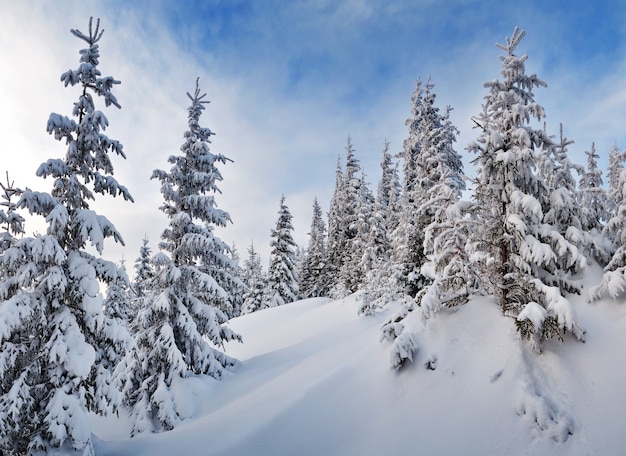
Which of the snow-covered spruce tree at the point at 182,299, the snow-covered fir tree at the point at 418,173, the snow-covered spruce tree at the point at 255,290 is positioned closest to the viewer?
the snow-covered spruce tree at the point at 182,299

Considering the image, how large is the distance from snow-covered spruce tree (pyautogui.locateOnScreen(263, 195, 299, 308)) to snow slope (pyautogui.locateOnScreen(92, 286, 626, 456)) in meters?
28.0

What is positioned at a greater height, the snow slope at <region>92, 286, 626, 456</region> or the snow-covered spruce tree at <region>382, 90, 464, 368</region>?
the snow-covered spruce tree at <region>382, 90, 464, 368</region>

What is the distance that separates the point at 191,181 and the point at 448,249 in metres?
10.9

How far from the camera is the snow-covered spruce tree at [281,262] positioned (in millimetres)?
40844

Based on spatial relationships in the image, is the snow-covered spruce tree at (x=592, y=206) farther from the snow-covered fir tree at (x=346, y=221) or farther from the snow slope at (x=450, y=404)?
the snow-covered fir tree at (x=346, y=221)

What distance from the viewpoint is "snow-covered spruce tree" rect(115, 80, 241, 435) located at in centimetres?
1389

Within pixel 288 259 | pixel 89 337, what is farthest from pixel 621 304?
pixel 288 259

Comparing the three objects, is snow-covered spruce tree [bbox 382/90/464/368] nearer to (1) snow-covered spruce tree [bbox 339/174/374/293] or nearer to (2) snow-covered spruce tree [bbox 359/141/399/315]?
(2) snow-covered spruce tree [bbox 359/141/399/315]

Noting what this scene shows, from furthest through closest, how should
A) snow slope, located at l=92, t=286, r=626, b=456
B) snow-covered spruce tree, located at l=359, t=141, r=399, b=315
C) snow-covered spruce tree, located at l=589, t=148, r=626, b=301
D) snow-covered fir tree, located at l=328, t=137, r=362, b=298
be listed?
snow-covered fir tree, located at l=328, t=137, r=362, b=298
snow-covered spruce tree, located at l=359, t=141, r=399, b=315
snow-covered spruce tree, located at l=589, t=148, r=626, b=301
snow slope, located at l=92, t=286, r=626, b=456

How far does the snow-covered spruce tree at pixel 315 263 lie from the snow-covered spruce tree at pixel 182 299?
3137 cm

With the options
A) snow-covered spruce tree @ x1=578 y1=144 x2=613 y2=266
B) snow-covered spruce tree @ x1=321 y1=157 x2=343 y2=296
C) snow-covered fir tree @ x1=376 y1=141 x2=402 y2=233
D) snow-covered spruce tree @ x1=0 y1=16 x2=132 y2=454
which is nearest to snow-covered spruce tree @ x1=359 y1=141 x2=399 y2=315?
snow-covered fir tree @ x1=376 y1=141 x2=402 y2=233

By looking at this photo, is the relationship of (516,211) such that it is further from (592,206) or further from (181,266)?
(181,266)

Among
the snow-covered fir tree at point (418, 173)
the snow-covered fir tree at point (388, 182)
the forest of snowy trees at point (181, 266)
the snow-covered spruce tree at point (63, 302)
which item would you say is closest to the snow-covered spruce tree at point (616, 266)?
the forest of snowy trees at point (181, 266)

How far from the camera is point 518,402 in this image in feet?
29.4
